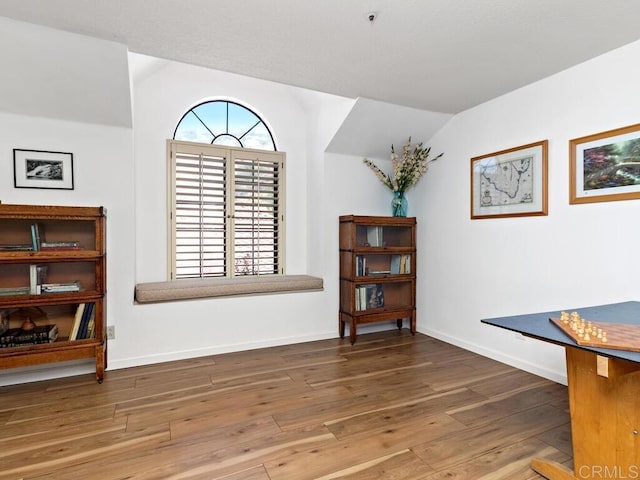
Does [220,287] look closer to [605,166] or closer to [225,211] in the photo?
[225,211]

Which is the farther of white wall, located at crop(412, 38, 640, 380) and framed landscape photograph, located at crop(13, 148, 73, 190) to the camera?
framed landscape photograph, located at crop(13, 148, 73, 190)

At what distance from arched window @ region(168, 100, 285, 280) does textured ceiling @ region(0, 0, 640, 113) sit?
1148mm

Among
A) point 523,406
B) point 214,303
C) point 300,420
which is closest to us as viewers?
point 300,420

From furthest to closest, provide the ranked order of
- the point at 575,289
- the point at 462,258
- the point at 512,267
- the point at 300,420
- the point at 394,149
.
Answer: the point at 394,149 < the point at 462,258 < the point at 512,267 < the point at 575,289 < the point at 300,420

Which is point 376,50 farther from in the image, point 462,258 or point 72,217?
point 72,217

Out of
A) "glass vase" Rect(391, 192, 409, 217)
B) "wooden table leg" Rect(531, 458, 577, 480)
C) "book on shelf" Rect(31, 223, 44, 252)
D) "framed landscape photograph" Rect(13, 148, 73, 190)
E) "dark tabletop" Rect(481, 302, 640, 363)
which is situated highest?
"framed landscape photograph" Rect(13, 148, 73, 190)

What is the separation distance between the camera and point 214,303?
3254 mm

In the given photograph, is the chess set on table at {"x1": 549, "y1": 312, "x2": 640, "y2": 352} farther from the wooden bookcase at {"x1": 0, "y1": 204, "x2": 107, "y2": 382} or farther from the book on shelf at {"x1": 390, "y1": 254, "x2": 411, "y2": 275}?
the wooden bookcase at {"x1": 0, "y1": 204, "x2": 107, "y2": 382}

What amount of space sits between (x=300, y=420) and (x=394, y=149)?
296 cm

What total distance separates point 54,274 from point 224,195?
161cm

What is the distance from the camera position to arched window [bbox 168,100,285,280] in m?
3.56

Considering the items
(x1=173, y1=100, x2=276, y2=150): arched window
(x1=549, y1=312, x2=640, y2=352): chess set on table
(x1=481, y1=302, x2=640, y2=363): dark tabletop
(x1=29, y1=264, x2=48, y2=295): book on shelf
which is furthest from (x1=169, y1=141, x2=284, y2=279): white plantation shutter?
(x1=549, y1=312, x2=640, y2=352): chess set on table

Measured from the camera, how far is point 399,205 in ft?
13.2

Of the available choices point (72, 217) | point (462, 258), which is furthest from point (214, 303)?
point (462, 258)
